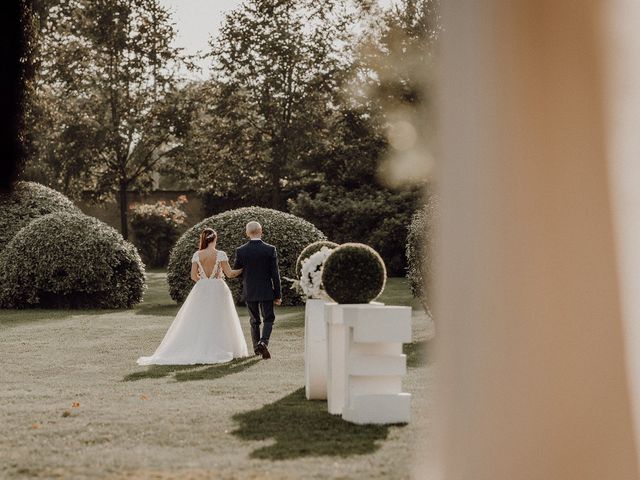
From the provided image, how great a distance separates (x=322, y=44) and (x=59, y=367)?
24194 millimetres

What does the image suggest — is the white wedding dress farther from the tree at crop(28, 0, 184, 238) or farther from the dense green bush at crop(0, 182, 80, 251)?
the tree at crop(28, 0, 184, 238)

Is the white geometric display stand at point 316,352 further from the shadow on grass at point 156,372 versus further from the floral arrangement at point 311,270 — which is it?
the shadow on grass at point 156,372

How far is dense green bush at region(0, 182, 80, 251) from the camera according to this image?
23.9 metres

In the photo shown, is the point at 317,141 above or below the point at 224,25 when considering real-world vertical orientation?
below

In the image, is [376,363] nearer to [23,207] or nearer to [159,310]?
[159,310]

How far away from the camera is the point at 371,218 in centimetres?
3238

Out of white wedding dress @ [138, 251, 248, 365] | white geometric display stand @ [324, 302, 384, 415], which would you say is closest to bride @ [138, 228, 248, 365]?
white wedding dress @ [138, 251, 248, 365]

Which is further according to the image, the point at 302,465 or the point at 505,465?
the point at 302,465

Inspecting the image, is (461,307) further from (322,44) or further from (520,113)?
(322,44)

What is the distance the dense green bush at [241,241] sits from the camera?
2184cm

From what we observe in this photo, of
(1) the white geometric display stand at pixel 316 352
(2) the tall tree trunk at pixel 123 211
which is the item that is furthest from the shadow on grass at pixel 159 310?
(2) the tall tree trunk at pixel 123 211

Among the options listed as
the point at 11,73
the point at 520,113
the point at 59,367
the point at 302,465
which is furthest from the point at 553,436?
the point at 11,73

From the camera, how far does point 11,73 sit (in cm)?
2423

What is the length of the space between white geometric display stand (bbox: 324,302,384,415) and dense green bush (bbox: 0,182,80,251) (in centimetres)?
1651
